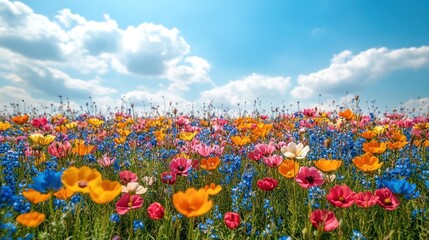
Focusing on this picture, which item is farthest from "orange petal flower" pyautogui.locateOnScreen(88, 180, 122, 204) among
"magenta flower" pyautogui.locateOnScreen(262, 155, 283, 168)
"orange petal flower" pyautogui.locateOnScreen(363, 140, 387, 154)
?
"orange petal flower" pyautogui.locateOnScreen(363, 140, 387, 154)

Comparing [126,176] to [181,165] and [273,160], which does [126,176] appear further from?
[273,160]

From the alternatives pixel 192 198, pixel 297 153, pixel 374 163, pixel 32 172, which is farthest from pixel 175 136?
pixel 192 198

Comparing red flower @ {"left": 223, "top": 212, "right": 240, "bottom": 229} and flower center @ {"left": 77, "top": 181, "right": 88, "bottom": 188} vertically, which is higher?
flower center @ {"left": 77, "top": 181, "right": 88, "bottom": 188}

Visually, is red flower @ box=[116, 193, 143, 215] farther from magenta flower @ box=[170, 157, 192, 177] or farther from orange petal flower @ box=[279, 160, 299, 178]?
orange petal flower @ box=[279, 160, 299, 178]

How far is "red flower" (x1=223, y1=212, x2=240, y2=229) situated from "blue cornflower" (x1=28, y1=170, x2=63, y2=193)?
3.64ft

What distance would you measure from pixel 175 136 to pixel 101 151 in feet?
4.28

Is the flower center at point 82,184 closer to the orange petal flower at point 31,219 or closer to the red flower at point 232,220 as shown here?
the orange petal flower at point 31,219

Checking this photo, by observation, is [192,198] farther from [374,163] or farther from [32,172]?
[32,172]

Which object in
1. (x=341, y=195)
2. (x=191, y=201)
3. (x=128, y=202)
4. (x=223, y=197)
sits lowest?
(x=223, y=197)

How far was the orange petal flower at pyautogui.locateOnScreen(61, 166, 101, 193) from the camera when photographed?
1578mm

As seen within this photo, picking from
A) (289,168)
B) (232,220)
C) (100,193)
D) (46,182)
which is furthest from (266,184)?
(46,182)

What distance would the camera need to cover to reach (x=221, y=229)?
108 inches

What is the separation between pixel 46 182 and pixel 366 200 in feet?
6.34

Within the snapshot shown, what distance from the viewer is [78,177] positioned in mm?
1658
